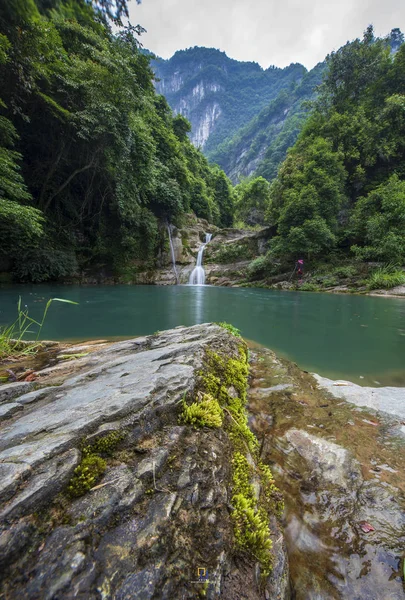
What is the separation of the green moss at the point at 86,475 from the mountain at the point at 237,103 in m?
65.1

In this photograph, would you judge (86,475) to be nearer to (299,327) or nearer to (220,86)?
(299,327)

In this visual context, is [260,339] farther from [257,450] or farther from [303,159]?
[303,159]

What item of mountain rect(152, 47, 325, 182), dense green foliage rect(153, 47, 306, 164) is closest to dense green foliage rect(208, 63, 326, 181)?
mountain rect(152, 47, 325, 182)

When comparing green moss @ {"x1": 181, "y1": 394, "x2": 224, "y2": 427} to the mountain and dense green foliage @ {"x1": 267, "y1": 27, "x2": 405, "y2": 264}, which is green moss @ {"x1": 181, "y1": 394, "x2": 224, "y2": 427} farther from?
the mountain

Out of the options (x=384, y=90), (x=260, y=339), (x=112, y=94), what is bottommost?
(x=260, y=339)

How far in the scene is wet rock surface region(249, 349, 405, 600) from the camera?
1.22 m

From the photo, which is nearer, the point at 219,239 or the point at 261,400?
the point at 261,400

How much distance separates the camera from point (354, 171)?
21.2 metres

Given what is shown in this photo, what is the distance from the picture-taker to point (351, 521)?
58.4 inches

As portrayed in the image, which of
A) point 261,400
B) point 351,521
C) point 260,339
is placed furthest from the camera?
point 260,339

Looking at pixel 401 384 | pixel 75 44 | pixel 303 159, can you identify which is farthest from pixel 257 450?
pixel 303 159

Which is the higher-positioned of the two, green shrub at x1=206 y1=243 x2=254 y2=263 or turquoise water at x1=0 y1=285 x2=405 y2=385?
green shrub at x1=206 y1=243 x2=254 y2=263

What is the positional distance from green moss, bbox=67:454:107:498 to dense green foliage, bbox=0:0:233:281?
4621 millimetres

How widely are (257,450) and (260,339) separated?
4.42 m
